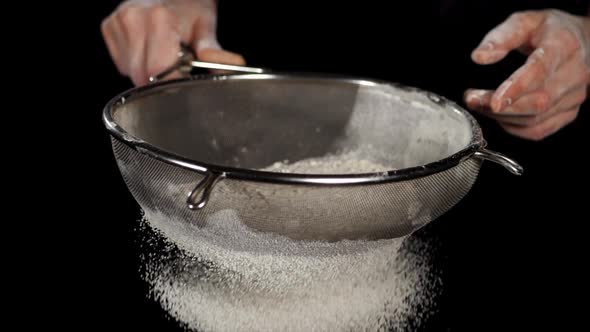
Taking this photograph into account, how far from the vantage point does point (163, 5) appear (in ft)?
2.87

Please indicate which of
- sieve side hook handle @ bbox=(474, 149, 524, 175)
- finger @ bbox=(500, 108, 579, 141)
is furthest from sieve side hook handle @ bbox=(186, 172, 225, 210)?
finger @ bbox=(500, 108, 579, 141)

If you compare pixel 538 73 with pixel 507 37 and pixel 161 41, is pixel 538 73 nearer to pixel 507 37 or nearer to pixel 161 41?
pixel 507 37

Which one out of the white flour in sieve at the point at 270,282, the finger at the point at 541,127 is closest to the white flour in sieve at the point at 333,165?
the white flour in sieve at the point at 270,282

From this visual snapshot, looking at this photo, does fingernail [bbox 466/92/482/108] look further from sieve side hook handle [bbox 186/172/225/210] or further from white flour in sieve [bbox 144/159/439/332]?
sieve side hook handle [bbox 186/172/225/210]

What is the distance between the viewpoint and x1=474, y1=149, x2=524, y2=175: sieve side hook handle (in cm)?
55

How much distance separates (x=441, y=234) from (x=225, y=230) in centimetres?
47

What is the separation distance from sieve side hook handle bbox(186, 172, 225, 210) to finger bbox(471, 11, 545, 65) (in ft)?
1.40

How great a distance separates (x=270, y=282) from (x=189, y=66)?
0.41 metres

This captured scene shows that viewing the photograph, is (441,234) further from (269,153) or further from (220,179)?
(220,179)

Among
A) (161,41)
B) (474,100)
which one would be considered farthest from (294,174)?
(161,41)

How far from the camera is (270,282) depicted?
0.59 metres

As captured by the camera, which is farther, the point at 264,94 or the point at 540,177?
the point at 540,177

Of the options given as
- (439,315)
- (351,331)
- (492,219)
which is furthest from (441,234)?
(351,331)

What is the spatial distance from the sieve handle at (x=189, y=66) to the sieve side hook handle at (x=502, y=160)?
0.36 metres
